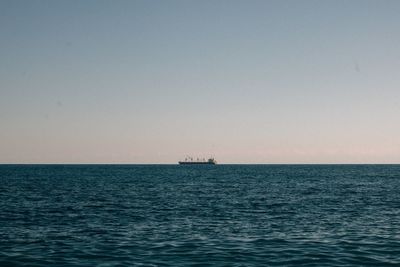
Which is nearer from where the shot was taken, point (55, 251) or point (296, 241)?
point (55, 251)

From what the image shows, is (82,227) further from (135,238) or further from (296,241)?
(296,241)

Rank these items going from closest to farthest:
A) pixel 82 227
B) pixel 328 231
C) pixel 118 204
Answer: pixel 328 231 < pixel 82 227 < pixel 118 204

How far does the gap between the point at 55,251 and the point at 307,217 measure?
77.7ft

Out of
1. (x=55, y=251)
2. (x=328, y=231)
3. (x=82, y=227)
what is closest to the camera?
(x=55, y=251)

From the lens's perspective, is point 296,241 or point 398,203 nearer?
point 296,241

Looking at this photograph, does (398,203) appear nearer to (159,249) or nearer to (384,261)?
(384,261)

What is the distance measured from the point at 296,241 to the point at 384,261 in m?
6.21

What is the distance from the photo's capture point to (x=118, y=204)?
51.4 meters

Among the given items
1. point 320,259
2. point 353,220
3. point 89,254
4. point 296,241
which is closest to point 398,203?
point 353,220

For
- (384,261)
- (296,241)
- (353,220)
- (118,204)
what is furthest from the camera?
(118,204)

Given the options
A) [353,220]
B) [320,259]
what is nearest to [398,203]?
[353,220]

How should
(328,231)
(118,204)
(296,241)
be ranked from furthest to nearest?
(118,204)
(328,231)
(296,241)

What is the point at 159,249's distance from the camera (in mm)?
25297

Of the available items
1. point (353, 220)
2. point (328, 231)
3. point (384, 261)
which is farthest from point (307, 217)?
point (384, 261)
